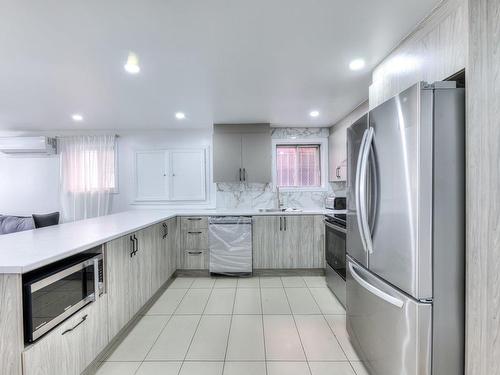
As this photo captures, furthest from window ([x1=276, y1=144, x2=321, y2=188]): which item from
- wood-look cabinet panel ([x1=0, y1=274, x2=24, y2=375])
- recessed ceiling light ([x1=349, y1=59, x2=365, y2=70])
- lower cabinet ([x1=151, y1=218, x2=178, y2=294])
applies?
wood-look cabinet panel ([x1=0, y1=274, x2=24, y2=375])

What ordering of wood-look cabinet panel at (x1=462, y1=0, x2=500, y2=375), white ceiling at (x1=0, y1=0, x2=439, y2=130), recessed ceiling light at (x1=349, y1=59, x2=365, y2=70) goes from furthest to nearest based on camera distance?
recessed ceiling light at (x1=349, y1=59, x2=365, y2=70), white ceiling at (x1=0, y1=0, x2=439, y2=130), wood-look cabinet panel at (x1=462, y1=0, x2=500, y2=375)

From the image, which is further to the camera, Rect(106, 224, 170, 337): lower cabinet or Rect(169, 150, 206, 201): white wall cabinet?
Rect(169, 150, 206, 201): white wall cabinet

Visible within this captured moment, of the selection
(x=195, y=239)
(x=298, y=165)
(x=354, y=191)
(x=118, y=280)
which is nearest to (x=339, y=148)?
(x=298, y=165)

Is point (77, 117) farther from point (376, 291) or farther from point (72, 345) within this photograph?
point (376, 291)

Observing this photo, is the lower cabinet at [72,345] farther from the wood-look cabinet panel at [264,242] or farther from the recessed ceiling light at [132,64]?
the wood-look cabinet panel at [264,242]

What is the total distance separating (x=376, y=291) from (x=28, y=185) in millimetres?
5321

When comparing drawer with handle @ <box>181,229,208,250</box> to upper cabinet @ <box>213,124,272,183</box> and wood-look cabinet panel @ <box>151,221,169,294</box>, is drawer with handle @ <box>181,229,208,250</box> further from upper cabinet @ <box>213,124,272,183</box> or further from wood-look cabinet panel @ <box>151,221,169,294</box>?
upper cabinet @ <box>213,124,272,183</box>

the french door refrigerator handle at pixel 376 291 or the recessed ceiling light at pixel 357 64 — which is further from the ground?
the recessed ceiling light at pixel 357 64

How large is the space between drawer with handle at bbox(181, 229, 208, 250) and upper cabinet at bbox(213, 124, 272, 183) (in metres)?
0.85

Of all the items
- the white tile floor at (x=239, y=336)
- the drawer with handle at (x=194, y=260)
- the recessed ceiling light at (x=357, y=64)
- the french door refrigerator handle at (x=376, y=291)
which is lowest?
the white tile floor at (x=239, y=336)

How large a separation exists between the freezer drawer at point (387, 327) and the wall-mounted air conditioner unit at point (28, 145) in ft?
15.6

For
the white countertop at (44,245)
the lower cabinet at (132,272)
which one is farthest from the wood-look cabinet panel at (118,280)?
the white countertop at (44,245)

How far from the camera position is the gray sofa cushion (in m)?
3.80

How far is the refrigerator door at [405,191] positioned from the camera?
117 cm
